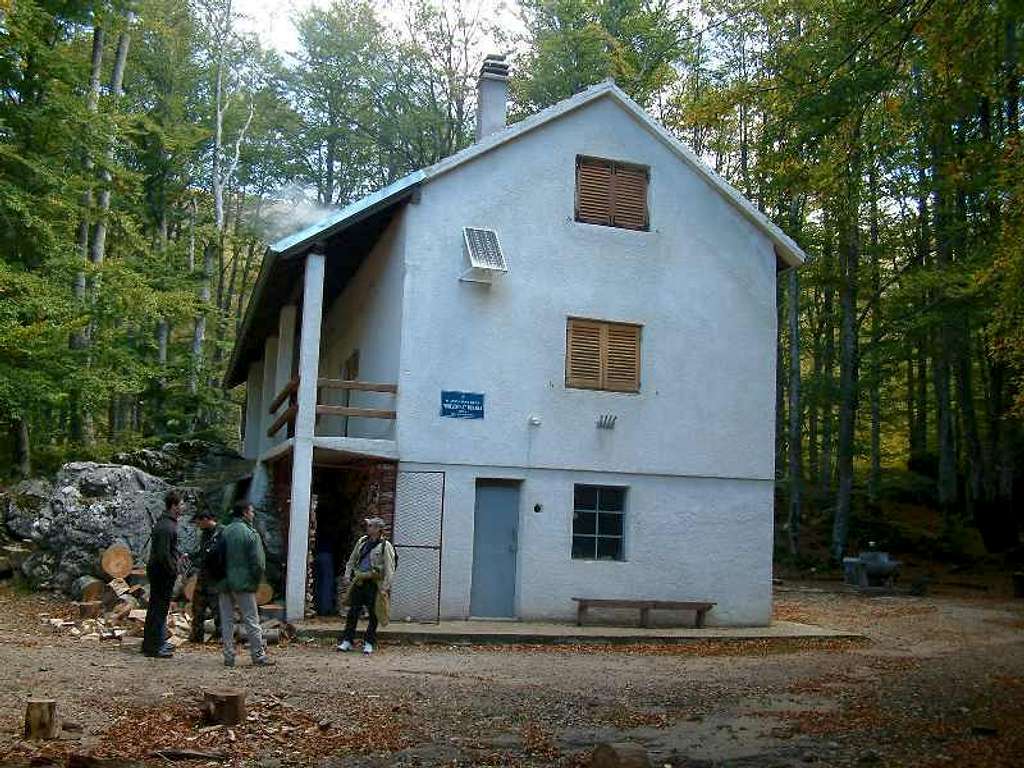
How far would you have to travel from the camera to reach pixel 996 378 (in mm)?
27266

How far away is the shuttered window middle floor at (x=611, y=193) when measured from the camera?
52.7 ft

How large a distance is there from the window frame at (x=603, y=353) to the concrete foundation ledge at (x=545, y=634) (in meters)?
3.68

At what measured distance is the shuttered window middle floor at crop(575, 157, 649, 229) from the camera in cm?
1606

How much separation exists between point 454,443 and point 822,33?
7.59 m

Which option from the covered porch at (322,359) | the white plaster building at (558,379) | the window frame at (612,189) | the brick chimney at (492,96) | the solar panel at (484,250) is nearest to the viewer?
the covered porch at (322,359)

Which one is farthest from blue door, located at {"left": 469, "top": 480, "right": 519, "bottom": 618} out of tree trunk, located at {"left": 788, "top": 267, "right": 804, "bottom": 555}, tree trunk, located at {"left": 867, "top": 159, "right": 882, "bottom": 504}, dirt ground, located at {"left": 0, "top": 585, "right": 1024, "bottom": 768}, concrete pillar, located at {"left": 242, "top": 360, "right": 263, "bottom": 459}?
tree trunk, located at {"left": 867, "top": 159, "right": 882, "bottom": 504}

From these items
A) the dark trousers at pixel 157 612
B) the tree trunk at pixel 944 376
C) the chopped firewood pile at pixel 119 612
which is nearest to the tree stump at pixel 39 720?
the dark trousers at pixel 157 612

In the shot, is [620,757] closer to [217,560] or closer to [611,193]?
[217,560]

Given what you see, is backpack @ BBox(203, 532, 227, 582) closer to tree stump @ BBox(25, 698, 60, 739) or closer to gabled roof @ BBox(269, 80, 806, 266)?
tree stump @ BBox(25, 698, 60, 739)

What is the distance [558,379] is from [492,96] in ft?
18.4

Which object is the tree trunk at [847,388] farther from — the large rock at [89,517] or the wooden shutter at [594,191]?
the large rock at [89,517]

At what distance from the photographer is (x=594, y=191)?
16.1 m

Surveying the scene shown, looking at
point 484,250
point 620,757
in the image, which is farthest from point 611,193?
point 620,757

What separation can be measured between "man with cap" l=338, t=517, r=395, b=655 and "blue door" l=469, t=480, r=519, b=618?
2.87 meters
